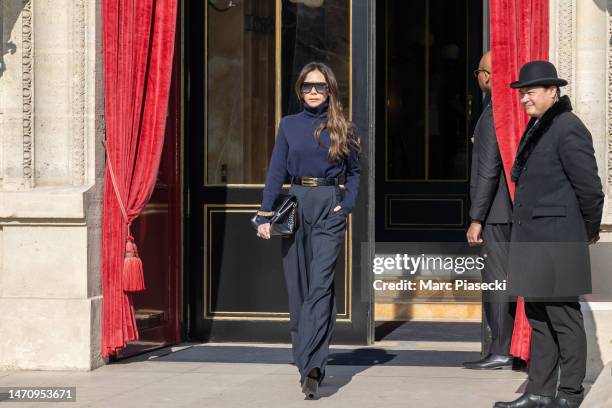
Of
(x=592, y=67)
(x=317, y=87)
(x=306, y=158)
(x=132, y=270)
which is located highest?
(x=592, y=67)

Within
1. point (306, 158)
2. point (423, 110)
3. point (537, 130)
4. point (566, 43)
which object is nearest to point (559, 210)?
point (537, 130)

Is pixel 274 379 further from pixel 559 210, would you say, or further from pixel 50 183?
pixel 559 210

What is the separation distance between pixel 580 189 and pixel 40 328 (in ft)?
12.7

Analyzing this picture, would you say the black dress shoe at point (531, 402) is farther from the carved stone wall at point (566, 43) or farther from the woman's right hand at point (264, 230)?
the carved stone wall at point (566, 43)

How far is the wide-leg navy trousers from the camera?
728 cm

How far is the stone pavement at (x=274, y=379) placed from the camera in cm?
717

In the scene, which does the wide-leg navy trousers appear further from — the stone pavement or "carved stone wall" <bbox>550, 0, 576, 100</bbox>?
"carved stone wall" <bbox>550, 0, 576, 100</bbox>

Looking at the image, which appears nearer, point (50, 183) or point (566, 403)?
point (566, 403)

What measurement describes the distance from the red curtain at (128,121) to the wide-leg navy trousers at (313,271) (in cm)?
154

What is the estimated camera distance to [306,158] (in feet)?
24.7

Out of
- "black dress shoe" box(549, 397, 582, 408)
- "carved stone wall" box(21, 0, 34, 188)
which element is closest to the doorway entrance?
"carved stone wall" box(21, 0, 34, 188)

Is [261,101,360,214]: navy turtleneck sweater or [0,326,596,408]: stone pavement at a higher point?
[261,101,360,214]: navy turtleneck sweater

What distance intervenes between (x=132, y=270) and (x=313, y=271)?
5.48 feet

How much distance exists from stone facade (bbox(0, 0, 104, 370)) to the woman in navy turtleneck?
1.62 meters
